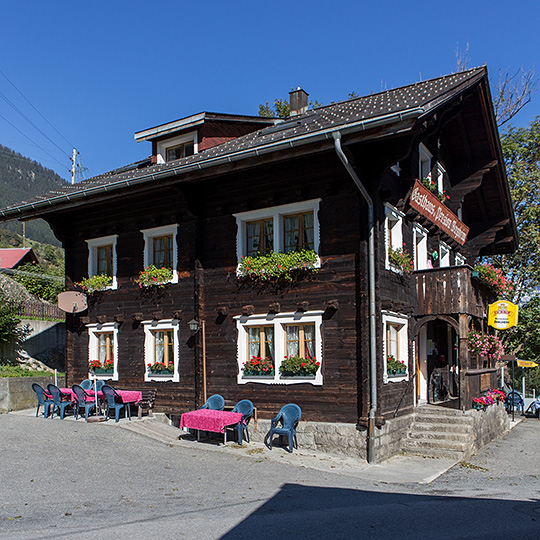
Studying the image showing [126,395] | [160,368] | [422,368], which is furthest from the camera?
[422,368]

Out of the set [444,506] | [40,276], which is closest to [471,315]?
[444,506]

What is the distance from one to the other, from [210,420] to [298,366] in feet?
7.32

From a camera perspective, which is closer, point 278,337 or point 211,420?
point 211,420

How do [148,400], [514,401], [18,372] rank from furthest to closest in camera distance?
[514,401], [18,372], [148,400]

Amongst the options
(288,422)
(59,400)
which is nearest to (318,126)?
(288,422)

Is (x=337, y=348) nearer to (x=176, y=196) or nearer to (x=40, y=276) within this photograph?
(x=176, y=196)

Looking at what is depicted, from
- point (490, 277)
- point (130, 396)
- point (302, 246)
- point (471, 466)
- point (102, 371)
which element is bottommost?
point (471, 466)

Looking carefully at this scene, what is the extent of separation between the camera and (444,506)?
8727 millimetres

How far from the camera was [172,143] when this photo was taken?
18.5 meters

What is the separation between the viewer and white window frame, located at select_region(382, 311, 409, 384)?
44.8 feet

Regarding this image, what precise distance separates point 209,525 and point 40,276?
87.2 feet

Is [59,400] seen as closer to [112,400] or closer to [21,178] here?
[112,400]

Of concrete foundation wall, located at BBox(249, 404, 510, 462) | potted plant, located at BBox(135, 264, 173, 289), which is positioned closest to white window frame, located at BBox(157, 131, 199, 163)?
potted plant, located at BBox(135, 264, 173, 289)

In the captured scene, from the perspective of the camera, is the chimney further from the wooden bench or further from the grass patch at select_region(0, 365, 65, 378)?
the grass patch at select_region(0, 365, 65, 378)
